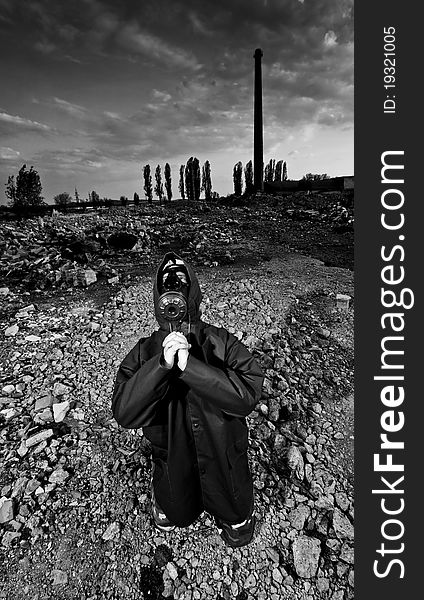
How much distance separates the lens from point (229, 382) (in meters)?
1.67

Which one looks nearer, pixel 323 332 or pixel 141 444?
pixel 141 444

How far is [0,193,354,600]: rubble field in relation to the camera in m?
2.42

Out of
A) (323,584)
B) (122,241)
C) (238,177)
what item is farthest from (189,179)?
(323,584)

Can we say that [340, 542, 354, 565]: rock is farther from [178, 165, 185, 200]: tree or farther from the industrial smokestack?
[178, 165, 185, 200]: tree

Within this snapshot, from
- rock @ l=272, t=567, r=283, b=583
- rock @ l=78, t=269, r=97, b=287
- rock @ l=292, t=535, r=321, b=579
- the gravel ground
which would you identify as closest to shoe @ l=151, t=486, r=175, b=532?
the gravel ground

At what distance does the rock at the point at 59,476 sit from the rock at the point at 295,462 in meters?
1.93

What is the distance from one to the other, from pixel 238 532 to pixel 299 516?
1.97 ft

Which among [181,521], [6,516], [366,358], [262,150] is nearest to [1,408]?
[6,516]

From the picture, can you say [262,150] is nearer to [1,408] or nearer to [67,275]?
[67,275]

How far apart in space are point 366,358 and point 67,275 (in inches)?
231

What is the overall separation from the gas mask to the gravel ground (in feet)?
5.99

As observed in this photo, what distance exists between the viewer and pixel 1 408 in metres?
3.78

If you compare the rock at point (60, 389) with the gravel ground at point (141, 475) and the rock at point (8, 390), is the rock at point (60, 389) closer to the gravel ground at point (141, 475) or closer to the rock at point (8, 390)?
the gravel ground at point (141, 475)

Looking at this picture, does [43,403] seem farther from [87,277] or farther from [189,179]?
[189,179]
